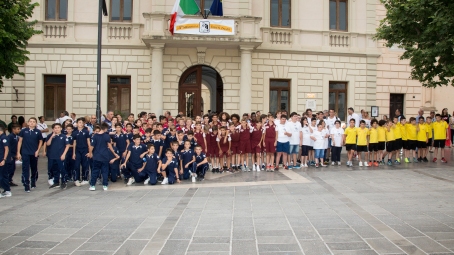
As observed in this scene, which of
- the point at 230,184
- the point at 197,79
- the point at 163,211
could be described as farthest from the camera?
the point at 197,79

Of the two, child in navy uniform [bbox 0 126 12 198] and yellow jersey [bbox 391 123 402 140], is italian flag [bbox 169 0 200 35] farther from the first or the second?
child in navy uniform [bbox 0 126 12 198]

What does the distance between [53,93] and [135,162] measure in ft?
39.2

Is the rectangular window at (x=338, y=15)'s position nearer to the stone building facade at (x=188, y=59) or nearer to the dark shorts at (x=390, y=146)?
the stone building facade at (x=188, y=59)

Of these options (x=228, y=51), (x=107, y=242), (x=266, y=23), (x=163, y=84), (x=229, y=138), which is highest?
(x=266, y=23)

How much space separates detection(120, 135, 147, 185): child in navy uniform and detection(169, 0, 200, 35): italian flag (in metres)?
9.30

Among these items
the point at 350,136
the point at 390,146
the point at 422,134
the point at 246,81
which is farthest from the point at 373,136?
the point at 246,81

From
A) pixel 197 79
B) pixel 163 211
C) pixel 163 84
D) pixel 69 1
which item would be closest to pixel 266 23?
pixel 197 79

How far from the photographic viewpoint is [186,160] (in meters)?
13.1

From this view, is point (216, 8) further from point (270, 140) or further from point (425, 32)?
point (425, 32)

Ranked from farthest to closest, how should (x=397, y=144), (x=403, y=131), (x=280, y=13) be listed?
(x=280, y=13) < (x=403, y=131) < (x=397, y=144)

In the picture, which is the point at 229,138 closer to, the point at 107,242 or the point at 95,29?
the point at 107,242

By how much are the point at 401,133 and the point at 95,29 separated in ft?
50.6

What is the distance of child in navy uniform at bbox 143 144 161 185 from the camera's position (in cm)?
1249

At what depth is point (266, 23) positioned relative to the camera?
918 inches
